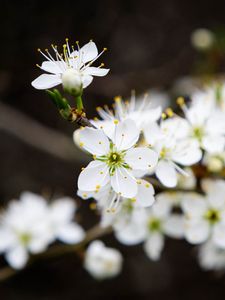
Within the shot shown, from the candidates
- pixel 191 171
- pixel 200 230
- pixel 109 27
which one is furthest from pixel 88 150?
pixel 109 27

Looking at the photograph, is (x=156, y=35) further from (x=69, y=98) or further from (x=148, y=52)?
(x=69, y=98)

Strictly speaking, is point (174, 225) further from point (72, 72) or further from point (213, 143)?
point (72, 72)

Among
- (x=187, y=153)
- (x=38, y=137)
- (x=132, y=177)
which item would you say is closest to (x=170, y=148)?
(x=187, y=153)

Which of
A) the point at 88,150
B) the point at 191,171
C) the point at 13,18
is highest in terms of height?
the point at 13,18

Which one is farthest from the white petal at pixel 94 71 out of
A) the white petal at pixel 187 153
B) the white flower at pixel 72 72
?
the white petal at pixel 187 153

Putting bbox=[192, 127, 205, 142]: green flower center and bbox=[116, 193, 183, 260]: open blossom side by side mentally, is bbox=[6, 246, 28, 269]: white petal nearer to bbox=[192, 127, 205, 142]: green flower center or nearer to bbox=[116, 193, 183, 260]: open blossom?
bbox=[116, 193, 183, 260]: open blossom

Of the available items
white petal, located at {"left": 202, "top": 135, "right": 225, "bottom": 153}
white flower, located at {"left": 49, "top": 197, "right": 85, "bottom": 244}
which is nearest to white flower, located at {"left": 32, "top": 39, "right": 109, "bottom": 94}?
white petal, located at {"left": 202, "top": 135, "right": 225, "bottom": 153}

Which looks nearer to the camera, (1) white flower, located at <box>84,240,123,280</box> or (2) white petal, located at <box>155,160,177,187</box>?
(2) white petal, located at <box>155,160,177,187</box>
